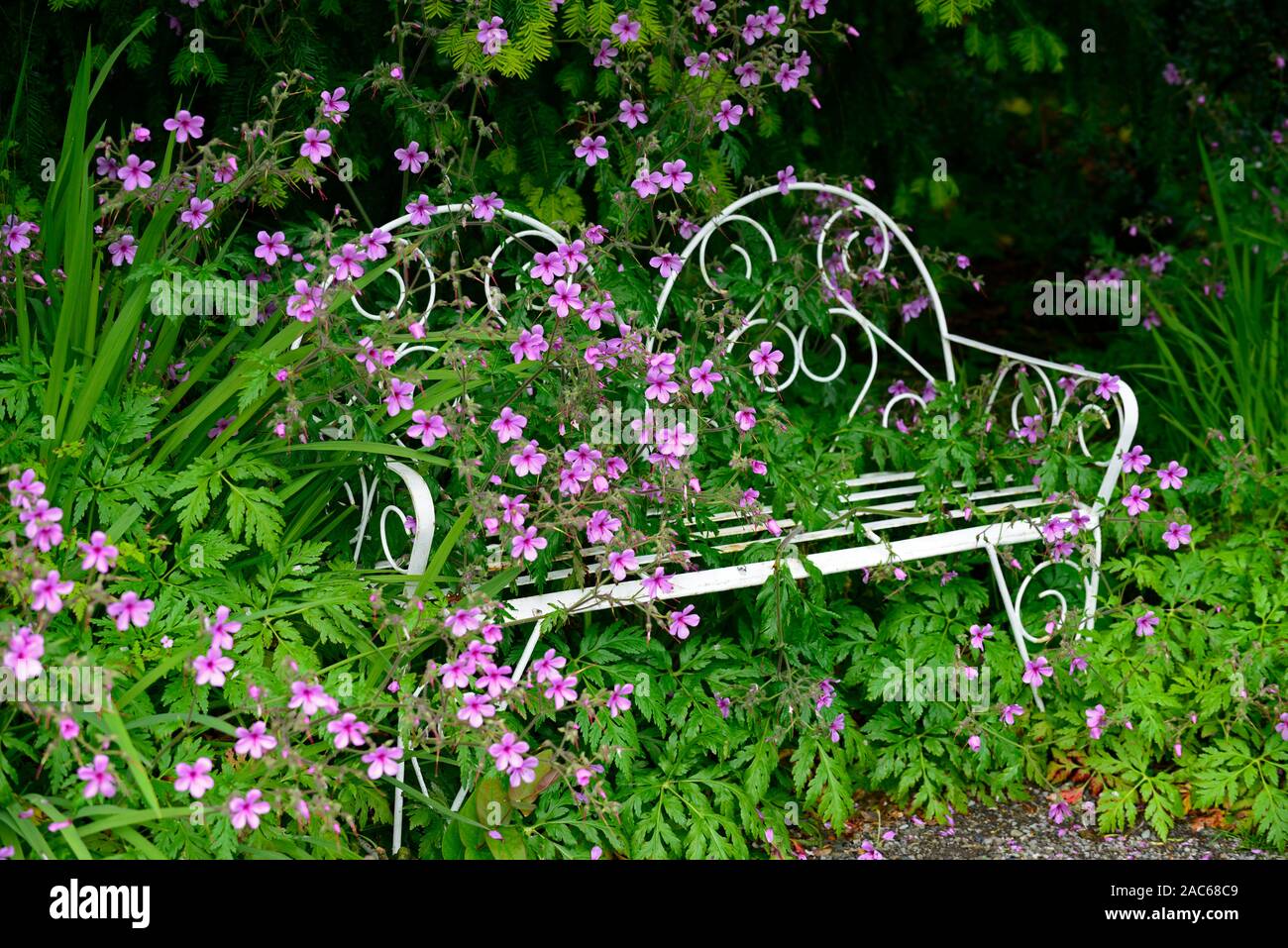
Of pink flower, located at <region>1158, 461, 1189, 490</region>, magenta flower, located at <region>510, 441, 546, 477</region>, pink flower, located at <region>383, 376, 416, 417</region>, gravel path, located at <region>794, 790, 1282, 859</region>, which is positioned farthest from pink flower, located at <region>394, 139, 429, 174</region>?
pink flower, located at <region>1158, 461, 1189, 490</region>

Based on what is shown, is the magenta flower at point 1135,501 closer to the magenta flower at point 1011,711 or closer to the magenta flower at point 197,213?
the magenta flower at point 1011,711

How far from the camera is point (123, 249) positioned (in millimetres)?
3070

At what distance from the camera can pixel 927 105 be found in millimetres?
5621

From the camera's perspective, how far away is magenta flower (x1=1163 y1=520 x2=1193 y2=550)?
11.6ft

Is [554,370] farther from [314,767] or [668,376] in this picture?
[314,767]

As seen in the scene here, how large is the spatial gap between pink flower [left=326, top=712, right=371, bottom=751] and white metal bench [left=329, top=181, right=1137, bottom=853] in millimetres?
450

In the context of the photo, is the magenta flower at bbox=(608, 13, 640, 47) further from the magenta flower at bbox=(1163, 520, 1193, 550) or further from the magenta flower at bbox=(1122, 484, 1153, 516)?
the magenta flower at bbox=(1163, 520, 1193, 550)

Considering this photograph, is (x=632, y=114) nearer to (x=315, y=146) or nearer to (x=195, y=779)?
(x=315, y=146)

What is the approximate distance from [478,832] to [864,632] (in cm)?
114

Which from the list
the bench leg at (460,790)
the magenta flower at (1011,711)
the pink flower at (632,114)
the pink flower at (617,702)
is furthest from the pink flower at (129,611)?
A: the magenta flower at (1011,711)

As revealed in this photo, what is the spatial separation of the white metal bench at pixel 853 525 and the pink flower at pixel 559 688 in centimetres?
19

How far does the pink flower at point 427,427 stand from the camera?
274 cm

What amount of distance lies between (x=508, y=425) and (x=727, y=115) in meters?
1.20

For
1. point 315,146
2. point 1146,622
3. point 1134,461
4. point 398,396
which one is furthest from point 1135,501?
point 315,146
